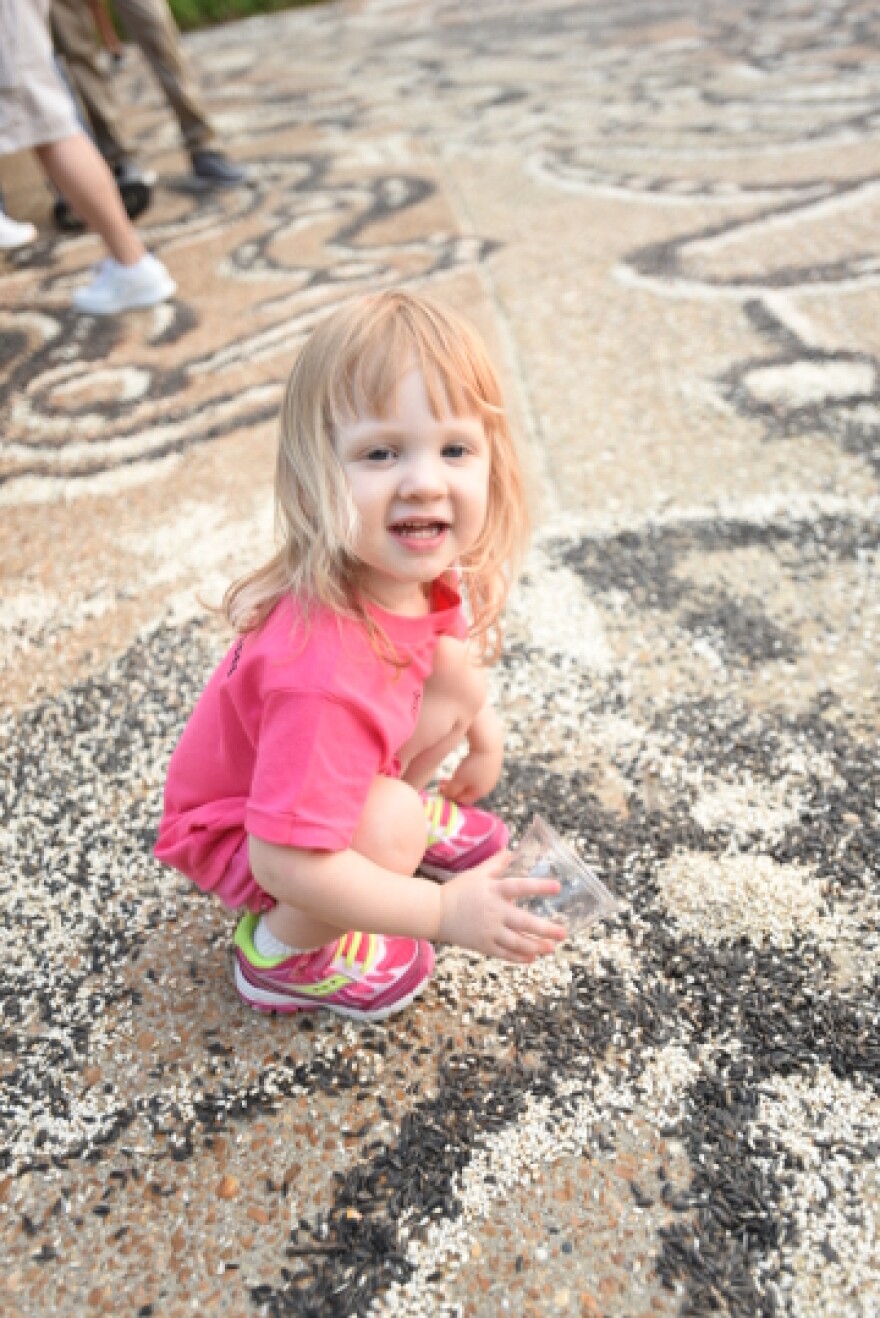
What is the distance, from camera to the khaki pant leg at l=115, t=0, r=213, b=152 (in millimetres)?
3641

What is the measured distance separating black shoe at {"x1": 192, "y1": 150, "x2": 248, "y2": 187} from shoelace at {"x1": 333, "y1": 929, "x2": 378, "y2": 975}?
338 centimetres

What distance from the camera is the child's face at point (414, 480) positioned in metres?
1.09

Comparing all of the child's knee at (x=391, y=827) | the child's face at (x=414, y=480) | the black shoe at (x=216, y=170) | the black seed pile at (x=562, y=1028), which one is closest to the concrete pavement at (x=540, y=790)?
the black seed pile at (x=562, y=1028)

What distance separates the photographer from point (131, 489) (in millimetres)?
2318

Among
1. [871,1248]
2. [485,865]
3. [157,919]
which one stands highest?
[485,865]

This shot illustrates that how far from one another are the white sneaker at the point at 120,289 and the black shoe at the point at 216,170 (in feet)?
3.46

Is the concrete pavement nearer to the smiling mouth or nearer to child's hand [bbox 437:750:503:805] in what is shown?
child's hand [bbox 437:750:503:805]

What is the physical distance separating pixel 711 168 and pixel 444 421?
3.12 metres

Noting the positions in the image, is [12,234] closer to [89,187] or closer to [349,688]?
[89,187]

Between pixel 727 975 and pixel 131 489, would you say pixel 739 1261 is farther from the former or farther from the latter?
pixel 131 489

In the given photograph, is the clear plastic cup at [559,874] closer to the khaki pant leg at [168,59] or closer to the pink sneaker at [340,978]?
the pink sneaker at [340,978]

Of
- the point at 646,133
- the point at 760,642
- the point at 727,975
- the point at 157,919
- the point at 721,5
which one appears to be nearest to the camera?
the point at 727,975

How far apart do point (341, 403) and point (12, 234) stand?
8.95 ft

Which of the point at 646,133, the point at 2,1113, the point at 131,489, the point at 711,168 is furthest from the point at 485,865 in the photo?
the point at 646,133
